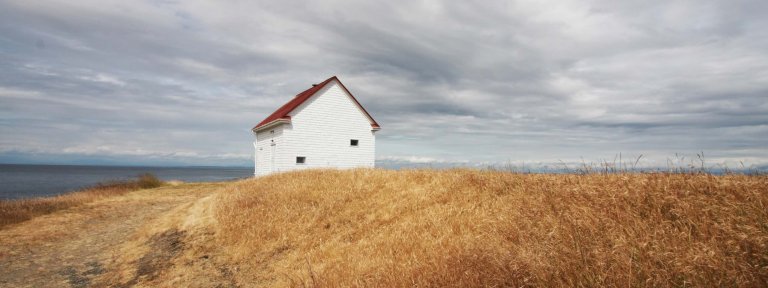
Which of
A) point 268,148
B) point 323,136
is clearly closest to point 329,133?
point 323,136

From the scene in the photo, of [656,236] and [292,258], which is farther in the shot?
[292,258]

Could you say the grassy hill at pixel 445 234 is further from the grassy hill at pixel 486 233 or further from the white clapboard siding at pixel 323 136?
the white clapboard siding at pixel 323 136

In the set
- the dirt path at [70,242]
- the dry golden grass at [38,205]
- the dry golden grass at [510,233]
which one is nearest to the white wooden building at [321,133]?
the dirt path at [70,242]

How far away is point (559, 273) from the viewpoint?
495 cm

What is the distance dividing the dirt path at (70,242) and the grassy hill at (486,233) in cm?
135

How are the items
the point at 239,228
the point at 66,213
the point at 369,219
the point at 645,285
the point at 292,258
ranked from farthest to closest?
the point at 66,213 < the point at 239,228 < the point at 369,219 < the point at 292,258 < the point at 645,285

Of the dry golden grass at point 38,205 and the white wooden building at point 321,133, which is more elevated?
the white wooden building at point 321,133

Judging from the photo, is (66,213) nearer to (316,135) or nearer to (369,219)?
(316,135)

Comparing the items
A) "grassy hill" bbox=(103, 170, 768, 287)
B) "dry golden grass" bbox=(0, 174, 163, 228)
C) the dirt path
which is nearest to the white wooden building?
the dirt path

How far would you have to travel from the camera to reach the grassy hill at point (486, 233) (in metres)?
4.80

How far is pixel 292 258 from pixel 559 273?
6699 mm

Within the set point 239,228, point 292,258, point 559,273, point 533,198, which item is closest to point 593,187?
point 533,198

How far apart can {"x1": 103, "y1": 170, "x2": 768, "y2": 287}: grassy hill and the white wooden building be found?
38.9 ft

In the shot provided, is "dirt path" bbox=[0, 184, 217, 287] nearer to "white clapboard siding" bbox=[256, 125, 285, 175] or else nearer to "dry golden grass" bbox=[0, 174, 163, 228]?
"dry golden grass" bbox=[0, 174, 163, 228]
